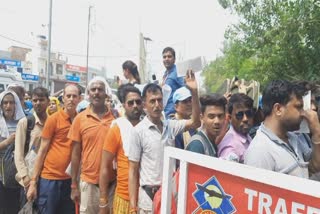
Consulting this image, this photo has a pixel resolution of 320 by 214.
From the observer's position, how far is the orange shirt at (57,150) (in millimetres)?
3648

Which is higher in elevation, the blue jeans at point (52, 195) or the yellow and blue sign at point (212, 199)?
the yellow and blue sign at point (212, 199)

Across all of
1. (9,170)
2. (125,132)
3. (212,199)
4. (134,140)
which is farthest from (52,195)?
(212,199)

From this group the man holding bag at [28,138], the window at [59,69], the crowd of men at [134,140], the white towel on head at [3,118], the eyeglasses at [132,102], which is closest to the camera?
the crowd of men at [134,140]

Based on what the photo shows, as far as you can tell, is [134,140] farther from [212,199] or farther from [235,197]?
[235,197]

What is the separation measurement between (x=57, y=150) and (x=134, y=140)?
118 cm

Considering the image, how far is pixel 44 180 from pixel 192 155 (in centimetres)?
224

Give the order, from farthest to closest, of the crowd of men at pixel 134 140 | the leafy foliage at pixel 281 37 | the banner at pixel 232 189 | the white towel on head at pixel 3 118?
the leafy foliage at pixel 281 37 → the white towel on head at pixel 3 118 → the crowd of men at pixel 134 140 → the banner at pixel 232 189

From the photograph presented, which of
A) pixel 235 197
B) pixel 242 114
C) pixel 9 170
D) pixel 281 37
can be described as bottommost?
pixel 9 170

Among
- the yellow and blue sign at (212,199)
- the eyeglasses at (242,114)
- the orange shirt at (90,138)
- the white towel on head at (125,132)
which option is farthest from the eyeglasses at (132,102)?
the yellow and blue sign at (212,199)

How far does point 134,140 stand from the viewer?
9.01 feet

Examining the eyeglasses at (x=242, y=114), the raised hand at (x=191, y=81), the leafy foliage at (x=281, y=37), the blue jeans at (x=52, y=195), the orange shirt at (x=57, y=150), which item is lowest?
the blue jeans at (x=52, y=195)

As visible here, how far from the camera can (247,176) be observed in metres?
1.53

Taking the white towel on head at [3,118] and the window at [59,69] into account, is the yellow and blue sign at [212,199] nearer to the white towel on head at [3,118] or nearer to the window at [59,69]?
the white towel on head at [3,118]

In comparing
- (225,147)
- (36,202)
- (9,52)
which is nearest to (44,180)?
(36,202)
